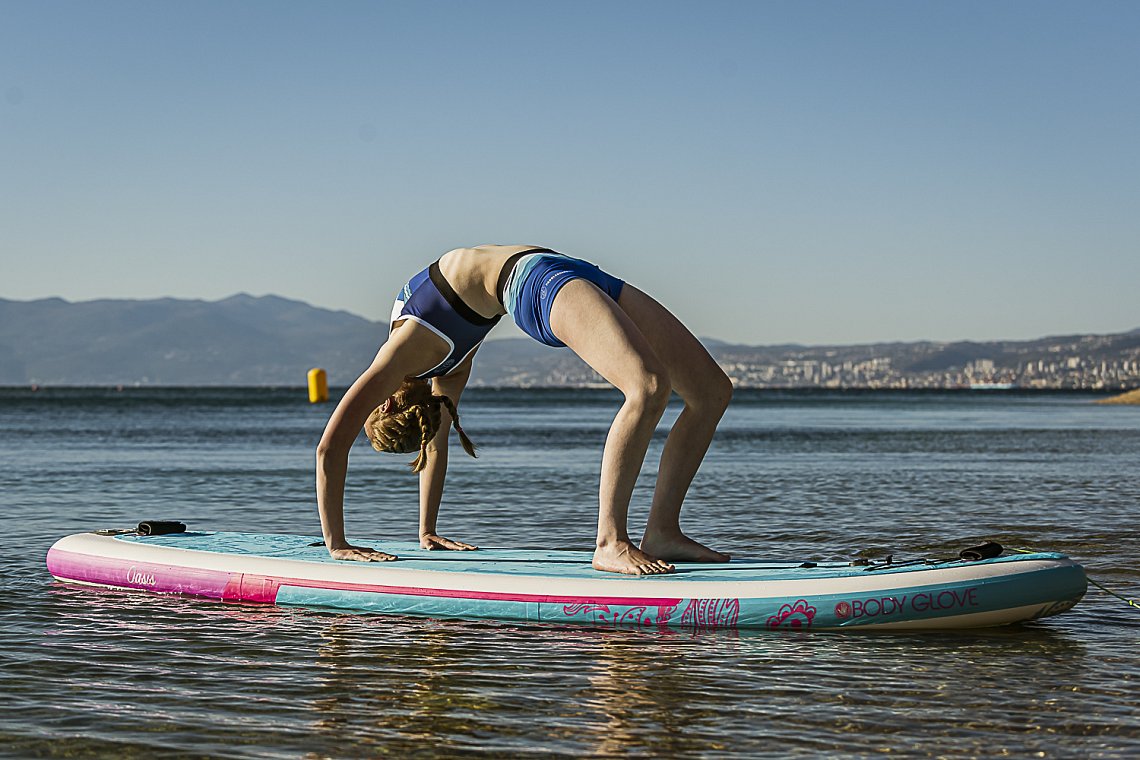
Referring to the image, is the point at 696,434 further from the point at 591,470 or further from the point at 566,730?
the point at 591,470

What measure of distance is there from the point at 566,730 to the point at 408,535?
6.85 meters

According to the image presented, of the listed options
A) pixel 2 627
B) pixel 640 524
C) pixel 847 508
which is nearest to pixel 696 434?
pixel 2 627

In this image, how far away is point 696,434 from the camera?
7.37 meters

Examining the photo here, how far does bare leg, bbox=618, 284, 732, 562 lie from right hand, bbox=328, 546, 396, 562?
1.53 m

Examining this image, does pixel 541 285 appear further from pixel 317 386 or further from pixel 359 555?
pixel 317 386

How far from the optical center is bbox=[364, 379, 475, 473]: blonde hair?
7.59 meters

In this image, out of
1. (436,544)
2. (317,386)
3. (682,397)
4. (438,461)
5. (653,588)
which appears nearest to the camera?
(653,588)

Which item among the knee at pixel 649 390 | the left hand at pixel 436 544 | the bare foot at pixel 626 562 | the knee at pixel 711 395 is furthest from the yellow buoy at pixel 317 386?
the knee at pixel 649 390

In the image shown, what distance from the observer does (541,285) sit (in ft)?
22.9

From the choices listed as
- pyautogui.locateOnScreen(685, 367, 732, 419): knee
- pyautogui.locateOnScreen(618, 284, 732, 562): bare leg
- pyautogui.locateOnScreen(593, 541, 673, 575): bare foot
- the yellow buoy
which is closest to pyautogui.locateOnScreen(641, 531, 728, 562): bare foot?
pyautogui.locateOnScreen(618, 284, 732, 562): bare leg

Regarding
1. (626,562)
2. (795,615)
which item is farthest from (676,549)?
(795,615)

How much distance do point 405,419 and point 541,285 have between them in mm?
1242

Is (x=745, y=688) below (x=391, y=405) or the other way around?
below

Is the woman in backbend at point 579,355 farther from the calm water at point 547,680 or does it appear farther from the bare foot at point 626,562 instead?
the calm water at point 547,680
